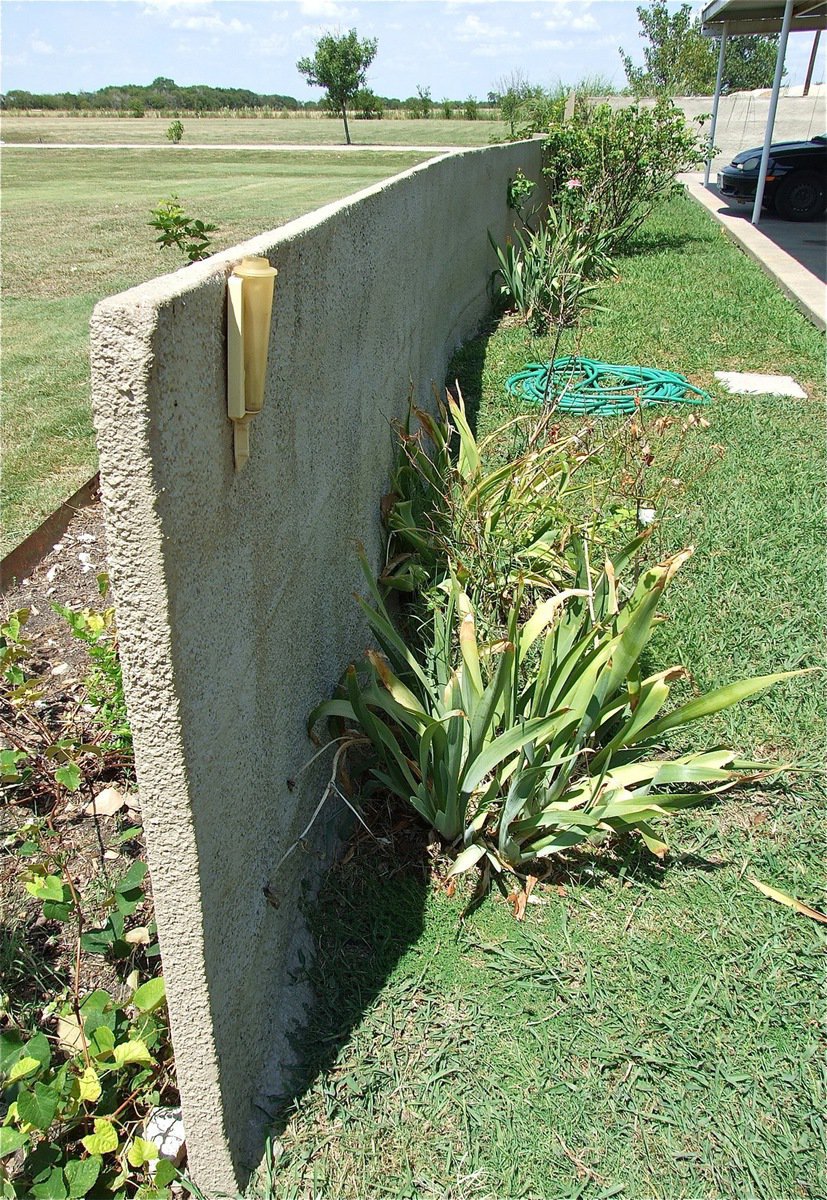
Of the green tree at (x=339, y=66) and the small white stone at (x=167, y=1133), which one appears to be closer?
the small white stone at (x=167, y=1133)

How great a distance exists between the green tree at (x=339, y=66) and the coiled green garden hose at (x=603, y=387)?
48.0 meters


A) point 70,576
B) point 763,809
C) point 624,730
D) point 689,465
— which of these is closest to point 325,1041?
point 624,730

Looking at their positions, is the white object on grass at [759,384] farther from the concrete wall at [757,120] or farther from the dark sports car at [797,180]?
the concrete wall at [757,120]

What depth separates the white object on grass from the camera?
6539 millimetres

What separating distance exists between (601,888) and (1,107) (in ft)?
275

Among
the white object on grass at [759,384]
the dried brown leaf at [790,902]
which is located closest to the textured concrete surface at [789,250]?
the white object on grass at [759,384]

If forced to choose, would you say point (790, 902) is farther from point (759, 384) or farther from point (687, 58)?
point (687, 58)

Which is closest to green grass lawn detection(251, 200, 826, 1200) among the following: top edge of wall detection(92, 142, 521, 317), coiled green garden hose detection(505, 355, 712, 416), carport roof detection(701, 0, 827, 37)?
top edge of wall detection(92, 142, 521, 317)

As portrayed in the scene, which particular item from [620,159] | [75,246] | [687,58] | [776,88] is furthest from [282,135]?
[620,159]

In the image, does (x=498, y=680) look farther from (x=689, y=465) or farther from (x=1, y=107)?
(x=1, y=107)

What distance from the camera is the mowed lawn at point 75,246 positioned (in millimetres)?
5051

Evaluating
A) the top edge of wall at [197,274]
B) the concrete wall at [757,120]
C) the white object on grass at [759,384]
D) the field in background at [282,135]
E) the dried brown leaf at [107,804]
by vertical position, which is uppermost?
the concrete wall at [757,120]

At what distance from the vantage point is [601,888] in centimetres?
269

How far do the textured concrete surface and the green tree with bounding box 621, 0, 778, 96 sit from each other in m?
2.22
